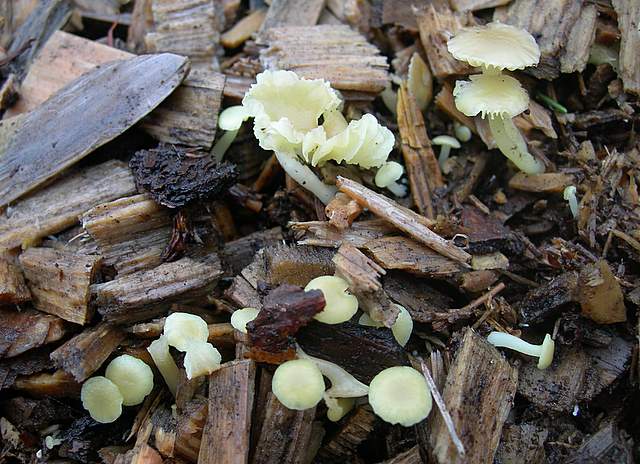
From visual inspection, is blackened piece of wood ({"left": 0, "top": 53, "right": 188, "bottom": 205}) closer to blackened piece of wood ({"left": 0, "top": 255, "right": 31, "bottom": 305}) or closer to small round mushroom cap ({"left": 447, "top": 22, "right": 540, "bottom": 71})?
blackened piece of wood ({"left": 0, "top": 255, "right": 31, "bottom": 305})

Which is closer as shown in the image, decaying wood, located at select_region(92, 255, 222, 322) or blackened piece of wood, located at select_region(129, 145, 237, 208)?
decaying wood, located at select_region(92, 255, 222, 322)

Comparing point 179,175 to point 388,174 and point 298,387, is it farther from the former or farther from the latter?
point 298,387

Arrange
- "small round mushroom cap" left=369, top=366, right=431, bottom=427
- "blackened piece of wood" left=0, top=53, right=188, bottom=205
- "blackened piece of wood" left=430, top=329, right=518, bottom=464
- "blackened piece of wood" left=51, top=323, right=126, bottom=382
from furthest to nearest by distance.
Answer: "blackened piece of wood" left=0, top=53, right=188, bottom=205
"blackened piece of wood" left=51, top=323, right=126, bottom=382
"blackened piece of wood" left=430, top=329, right=518, bottom=464
"small round mushroom cap" left=369, top=366, right=431, bottom=427

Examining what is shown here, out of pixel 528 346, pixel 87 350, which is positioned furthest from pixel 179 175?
pixel 528 346

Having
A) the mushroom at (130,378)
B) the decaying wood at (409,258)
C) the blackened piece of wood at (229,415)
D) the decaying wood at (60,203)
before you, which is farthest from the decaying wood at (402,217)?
the mushroom at (130,378)

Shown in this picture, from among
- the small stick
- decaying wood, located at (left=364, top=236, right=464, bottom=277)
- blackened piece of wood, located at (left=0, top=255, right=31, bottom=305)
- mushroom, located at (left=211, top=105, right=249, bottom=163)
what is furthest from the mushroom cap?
blackened piece of wood, located at (left=0, top=255, right=31, bottom=305)

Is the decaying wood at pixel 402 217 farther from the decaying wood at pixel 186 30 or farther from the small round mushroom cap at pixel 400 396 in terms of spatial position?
the decaying wood at pixel 186 30
